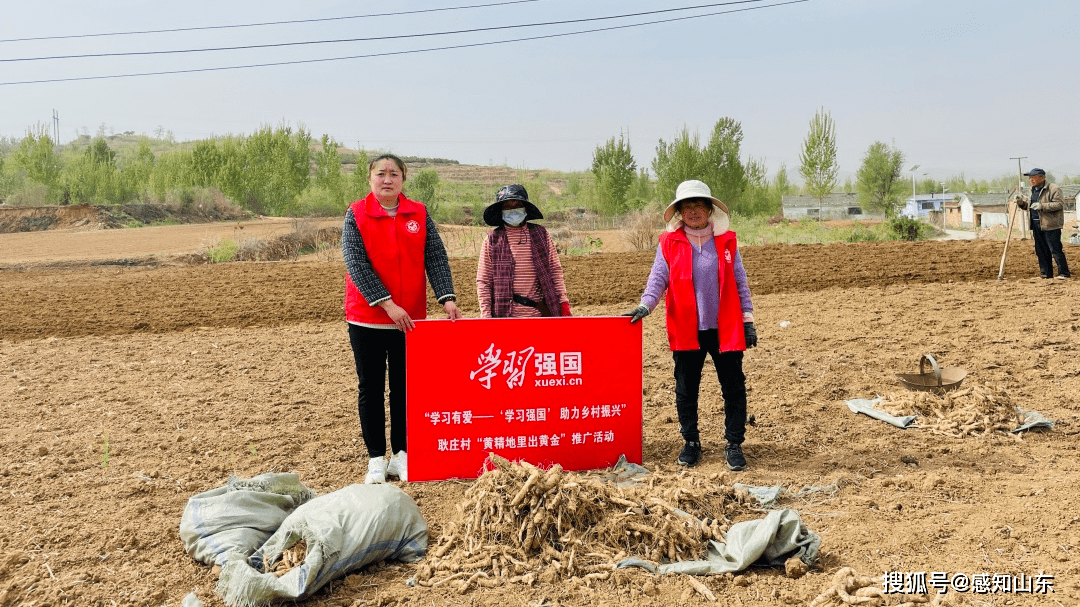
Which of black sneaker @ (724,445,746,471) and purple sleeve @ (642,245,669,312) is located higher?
purple sleeve @ (642,245,669,312)

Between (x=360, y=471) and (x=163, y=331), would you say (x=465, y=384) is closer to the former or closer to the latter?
(x=360, y=471)

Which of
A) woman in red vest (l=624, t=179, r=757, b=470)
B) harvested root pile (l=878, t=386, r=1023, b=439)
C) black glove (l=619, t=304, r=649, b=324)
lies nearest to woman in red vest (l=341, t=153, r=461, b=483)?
black glove (l=619, t=304, r=649, b=324)

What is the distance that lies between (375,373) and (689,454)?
193 cm

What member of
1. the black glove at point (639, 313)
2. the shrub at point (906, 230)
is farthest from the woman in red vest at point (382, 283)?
the shrub at point (906, 230)

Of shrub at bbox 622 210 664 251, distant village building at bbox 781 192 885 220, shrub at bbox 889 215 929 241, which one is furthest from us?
distant village building at bbox 781 192 885 220

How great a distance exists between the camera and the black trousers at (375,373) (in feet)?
14.2

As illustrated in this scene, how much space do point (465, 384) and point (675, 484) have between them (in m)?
1.32

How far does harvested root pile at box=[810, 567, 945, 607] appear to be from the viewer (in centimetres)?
274

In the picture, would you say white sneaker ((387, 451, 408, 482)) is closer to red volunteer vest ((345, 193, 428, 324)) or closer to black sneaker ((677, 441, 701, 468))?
red volunteer vest ((345, 193, 428, 324))

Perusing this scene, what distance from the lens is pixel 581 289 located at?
42.5 ft

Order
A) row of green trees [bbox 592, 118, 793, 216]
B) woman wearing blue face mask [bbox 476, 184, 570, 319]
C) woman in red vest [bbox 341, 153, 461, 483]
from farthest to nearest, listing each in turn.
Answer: row of green trees [bbox 592, 118, 793, 216], woman wearing blue face mask [bbox 476, 184, 570, 319], woman in red vest [bbox 341, 153, 461, 483]

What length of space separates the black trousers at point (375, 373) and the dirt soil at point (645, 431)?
369 millimetres

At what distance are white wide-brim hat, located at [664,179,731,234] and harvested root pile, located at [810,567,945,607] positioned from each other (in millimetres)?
2108

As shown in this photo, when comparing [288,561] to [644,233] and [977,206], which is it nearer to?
[644,233]
